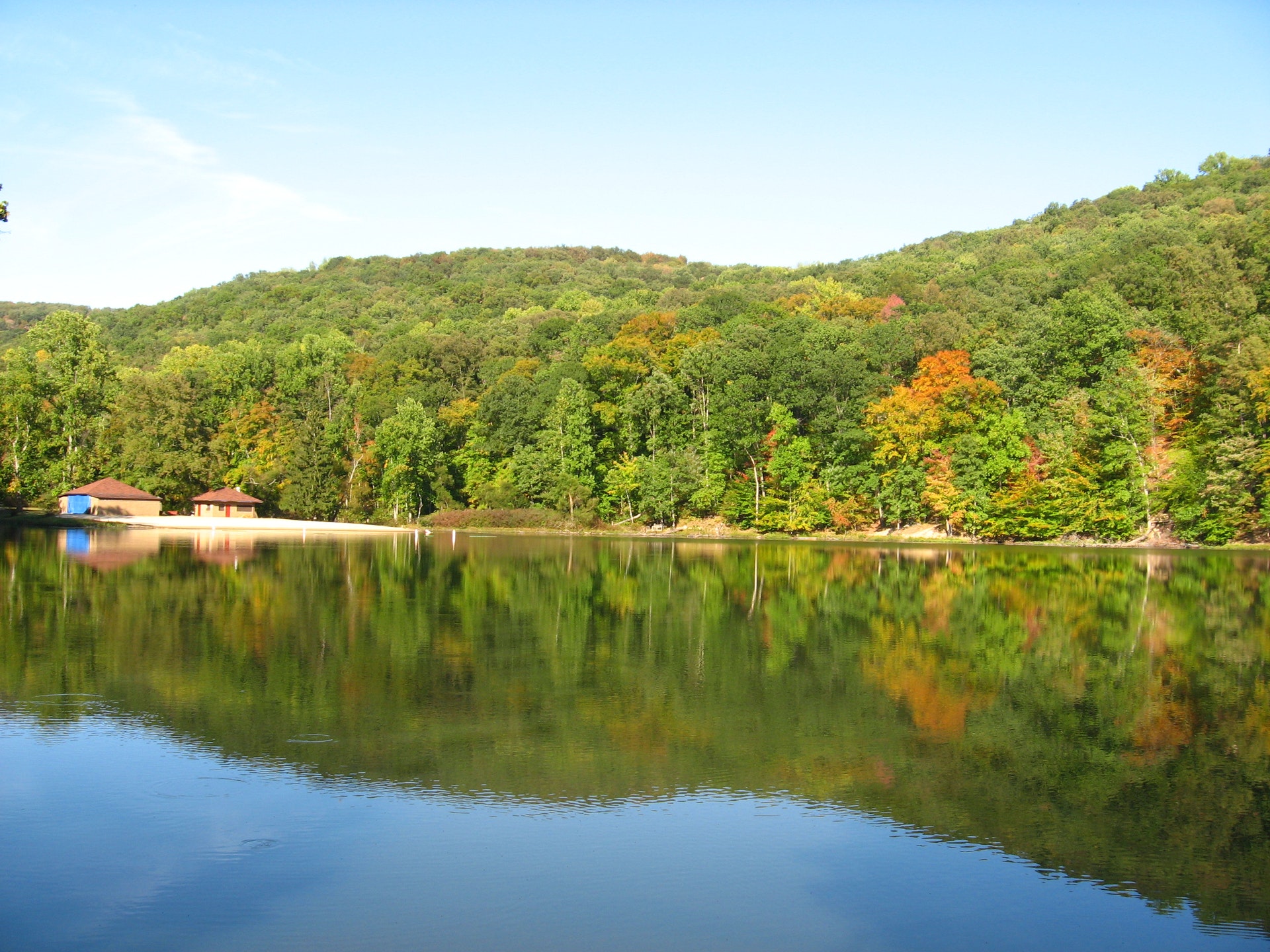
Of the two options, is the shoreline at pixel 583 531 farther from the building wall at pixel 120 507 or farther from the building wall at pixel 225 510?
the building wall at pixel 120 507

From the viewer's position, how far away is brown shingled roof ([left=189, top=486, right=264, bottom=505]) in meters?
71.8

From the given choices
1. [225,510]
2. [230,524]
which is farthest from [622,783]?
[225,510]

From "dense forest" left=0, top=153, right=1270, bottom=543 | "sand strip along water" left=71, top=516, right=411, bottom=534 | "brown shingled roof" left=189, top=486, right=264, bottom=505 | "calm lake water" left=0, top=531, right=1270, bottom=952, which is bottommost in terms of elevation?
"sand strip along water" left=71, top=516, right=411, bottom=534

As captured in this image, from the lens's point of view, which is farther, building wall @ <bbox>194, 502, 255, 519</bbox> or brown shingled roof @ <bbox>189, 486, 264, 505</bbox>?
building wall @ <bbox>194, 502, 255, 519</bbox>

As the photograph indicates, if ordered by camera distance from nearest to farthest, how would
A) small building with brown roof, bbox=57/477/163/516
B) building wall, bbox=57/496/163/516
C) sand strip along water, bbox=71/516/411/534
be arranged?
sand strip along water, bbox=71/516/411/534, small building with brown roof, bbox=57/477/163/516, building wall, bbox=57/496/163/516

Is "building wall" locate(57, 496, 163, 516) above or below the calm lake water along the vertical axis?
below

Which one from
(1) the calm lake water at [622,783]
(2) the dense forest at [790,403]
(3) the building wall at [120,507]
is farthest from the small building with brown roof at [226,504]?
(1) the calm lake water at [622,783]

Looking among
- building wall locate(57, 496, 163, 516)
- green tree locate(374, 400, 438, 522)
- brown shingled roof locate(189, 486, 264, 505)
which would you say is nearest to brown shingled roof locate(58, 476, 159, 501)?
building wall locate(57, 496, 163, 516)

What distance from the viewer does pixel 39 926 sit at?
6531 millimetres

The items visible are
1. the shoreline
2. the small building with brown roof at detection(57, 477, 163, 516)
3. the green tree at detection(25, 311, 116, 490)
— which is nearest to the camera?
the shoreline

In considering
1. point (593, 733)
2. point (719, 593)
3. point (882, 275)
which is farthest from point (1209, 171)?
point (593, 733)

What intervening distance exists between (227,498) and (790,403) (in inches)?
1542

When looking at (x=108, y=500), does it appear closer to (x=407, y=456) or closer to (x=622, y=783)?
(x=407, y=456)

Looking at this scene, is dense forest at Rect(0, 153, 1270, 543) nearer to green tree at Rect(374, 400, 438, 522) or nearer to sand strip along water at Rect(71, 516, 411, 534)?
green tree at Rect(374, 400, 438, 522)
